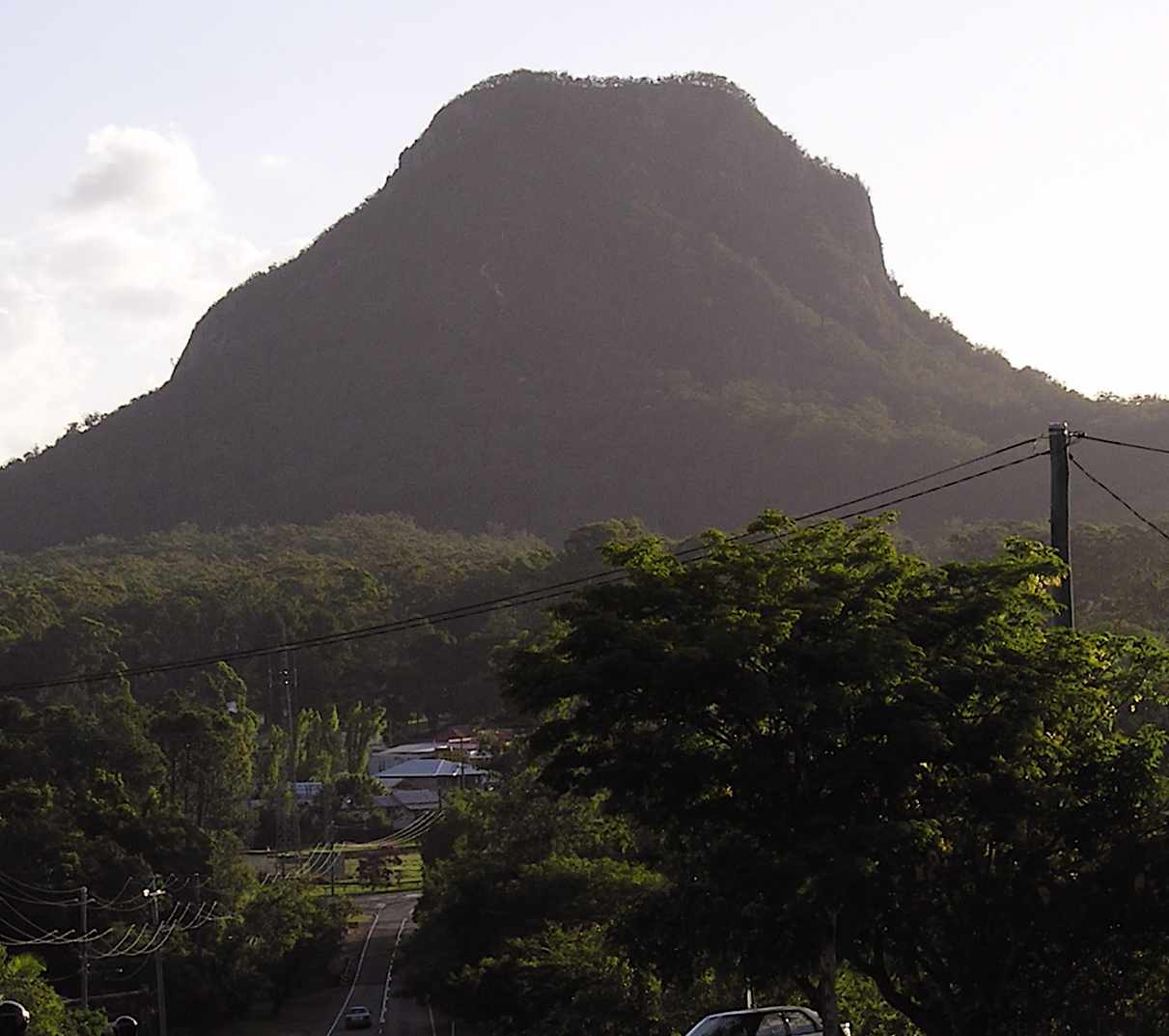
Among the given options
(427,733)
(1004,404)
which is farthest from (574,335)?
(427,733)

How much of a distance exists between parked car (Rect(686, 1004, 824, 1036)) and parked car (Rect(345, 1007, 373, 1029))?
29231 millimetres

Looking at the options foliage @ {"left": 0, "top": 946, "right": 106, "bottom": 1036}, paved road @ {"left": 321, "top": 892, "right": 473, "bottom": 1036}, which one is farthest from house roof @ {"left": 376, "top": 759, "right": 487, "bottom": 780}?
foliage @ {"left": 0, "top": 946, "right": 106, "bottom": 1036}

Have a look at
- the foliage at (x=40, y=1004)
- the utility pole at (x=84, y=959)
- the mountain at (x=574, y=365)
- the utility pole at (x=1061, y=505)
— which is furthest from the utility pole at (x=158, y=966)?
the mountain at (x=574, y=365)

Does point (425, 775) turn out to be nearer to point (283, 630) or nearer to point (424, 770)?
point (424, 770)

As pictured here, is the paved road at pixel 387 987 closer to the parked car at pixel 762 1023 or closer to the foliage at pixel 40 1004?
the foliage at pixel 40 1004

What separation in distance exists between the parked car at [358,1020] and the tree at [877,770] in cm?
2941

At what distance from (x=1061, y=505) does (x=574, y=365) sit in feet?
491

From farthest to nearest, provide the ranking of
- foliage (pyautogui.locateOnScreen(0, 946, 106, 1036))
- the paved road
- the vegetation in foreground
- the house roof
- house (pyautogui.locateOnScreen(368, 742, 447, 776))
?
house (pyautogui.locateOnScreen(368, 742, 447, 776)) → the house roof → the paved road → foliage (pyautogui.locateOnScreen(0, 946, 106, 1036)) → the vegetation in foreground

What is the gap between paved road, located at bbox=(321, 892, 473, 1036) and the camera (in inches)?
1839

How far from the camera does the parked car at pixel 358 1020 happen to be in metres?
47.2

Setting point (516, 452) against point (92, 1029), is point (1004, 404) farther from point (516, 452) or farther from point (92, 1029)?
point (92, 1029)

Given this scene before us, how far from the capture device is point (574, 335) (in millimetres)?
174500

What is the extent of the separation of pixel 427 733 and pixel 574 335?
282ft

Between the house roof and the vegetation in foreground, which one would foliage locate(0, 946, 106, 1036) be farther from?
the house roof
